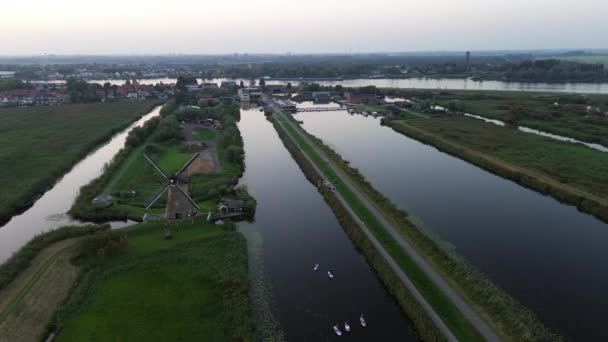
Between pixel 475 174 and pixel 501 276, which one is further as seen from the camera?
pixel 475 174

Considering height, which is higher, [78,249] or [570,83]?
[570,83]

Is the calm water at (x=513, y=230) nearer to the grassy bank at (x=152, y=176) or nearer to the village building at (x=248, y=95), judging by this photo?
the grassy bank at (x=152, y=176)

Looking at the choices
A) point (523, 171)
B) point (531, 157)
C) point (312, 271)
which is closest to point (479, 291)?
point (312, 271)

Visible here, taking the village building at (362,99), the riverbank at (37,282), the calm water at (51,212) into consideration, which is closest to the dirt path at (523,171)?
Answer: the village building at (362,99)

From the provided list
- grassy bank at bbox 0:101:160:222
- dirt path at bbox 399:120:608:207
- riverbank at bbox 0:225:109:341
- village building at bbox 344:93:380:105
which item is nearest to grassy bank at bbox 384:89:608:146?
village building at bbox 344:93:380:105

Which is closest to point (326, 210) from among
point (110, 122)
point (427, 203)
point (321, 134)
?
point (427, 203)

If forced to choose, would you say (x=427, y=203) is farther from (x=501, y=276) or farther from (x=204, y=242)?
(x=204, y=242)
